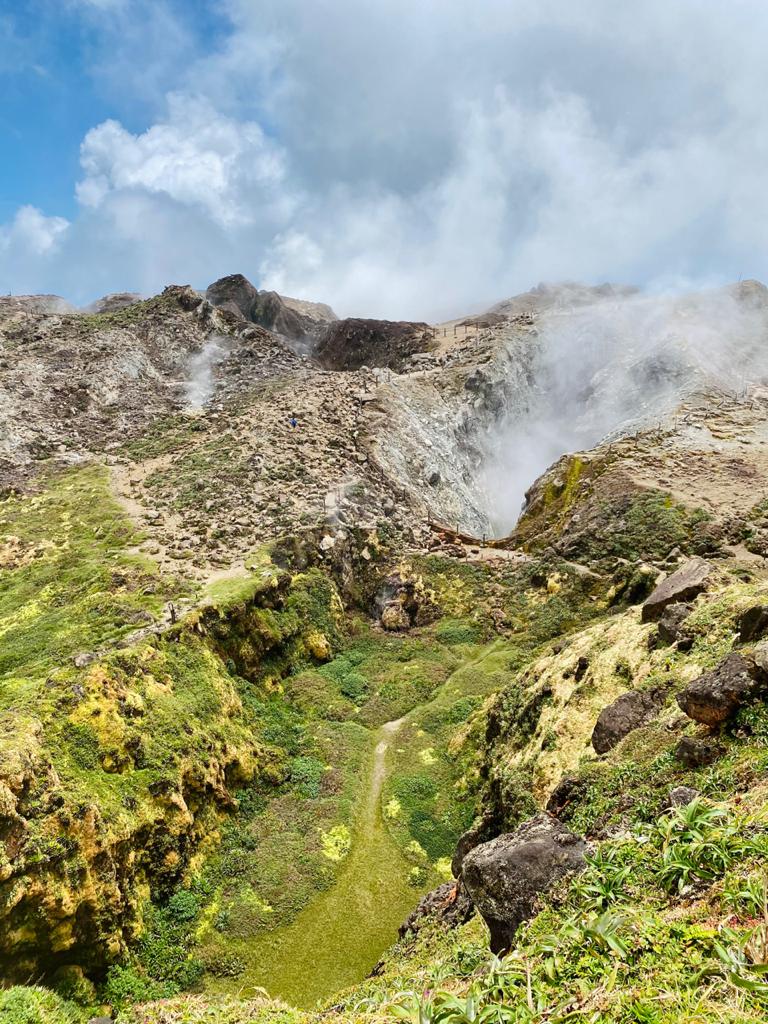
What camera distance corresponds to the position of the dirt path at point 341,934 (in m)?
14.3

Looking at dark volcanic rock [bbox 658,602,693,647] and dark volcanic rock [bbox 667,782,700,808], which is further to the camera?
dark volcanic rock [bbox 658,602,693,647]

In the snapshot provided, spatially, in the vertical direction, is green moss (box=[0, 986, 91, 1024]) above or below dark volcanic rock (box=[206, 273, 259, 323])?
below

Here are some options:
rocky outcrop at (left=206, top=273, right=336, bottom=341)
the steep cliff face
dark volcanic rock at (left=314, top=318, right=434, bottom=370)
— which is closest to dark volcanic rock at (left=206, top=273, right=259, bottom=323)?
rocky outcrop at (left=206, top=273, right=336, bottom=341)

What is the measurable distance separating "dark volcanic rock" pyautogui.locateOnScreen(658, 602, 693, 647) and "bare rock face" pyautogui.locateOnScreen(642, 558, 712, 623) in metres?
0.73

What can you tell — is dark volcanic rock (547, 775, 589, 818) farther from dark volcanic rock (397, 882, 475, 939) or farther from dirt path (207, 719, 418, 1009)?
dirt path (207, 719, 418, 1009)

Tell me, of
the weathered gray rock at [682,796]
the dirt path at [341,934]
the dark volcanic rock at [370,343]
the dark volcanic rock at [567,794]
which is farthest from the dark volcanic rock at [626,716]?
the dark volcanic rock at [370,343]

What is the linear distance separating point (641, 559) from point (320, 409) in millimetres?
29640

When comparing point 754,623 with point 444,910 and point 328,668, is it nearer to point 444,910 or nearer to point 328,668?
point 444,910

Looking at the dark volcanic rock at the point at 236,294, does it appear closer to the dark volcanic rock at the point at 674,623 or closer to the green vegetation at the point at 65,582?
the green vegetation at the point at 65,582

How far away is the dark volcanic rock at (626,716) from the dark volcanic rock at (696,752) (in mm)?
3402

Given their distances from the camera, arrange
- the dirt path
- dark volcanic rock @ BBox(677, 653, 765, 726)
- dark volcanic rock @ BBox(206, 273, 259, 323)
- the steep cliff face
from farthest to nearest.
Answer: dark volcanic rock @ BBox(206, 273, 259, 323)
the dirt path
the steep cliff face
dark volcanic rock @ BBox(677, 653, 765, 726)

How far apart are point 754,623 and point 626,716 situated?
11.5 feet

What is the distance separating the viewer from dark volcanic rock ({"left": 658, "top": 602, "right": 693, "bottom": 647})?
15.0 metres

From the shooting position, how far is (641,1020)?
378 centimetres
